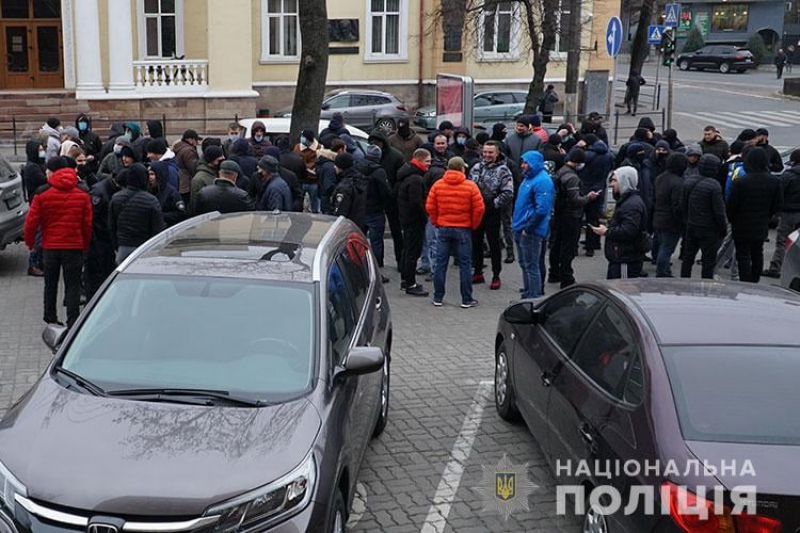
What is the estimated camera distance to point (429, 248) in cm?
1325

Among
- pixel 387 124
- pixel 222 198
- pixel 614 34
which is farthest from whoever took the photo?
pixel 387 124

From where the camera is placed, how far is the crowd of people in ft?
33.1

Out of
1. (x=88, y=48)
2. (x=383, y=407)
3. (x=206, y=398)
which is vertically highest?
(x=88, y=48)

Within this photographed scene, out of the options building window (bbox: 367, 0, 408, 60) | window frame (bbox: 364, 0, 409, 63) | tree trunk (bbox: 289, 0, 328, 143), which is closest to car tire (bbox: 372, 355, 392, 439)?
tree trunk (bbox: 289, 0, 328, 143)

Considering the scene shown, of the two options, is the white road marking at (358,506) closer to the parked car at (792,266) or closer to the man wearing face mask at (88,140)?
the parked car at (792,266)

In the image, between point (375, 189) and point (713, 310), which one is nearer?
point (713, 310)

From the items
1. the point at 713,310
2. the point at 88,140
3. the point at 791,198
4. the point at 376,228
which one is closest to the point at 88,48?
the point at 88,140

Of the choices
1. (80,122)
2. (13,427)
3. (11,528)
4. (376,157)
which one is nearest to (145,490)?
(11,528)

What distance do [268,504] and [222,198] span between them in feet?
20.2

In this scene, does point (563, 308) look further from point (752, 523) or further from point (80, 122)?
point (80, 122)

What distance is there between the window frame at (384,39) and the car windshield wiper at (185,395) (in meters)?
Result: 31.5

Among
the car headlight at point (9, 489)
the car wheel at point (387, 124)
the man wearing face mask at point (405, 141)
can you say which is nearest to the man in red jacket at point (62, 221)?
the car headlight at point (9, 489)

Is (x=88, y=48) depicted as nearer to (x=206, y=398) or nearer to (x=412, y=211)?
(x=412, y=211)

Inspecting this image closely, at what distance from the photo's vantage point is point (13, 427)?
5.05 m
